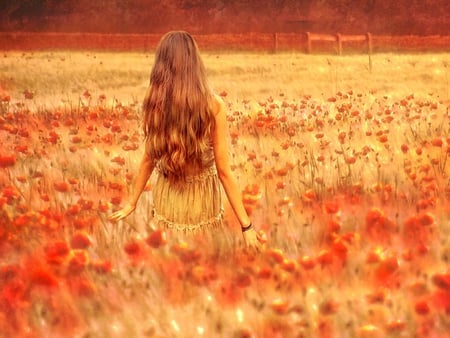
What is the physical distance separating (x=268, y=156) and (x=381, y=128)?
635mm

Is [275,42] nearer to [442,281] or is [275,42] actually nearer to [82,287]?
[442,281]

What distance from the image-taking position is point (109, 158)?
133 inches

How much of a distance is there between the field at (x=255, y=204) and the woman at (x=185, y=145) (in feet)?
0.43

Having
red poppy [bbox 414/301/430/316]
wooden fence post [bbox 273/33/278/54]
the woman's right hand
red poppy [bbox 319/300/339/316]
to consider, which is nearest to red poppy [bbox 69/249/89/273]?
the woman's right hand

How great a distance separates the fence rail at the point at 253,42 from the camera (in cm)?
364

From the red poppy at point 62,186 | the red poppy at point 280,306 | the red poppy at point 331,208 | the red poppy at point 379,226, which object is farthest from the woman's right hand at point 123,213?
the red poppy at point 379,226

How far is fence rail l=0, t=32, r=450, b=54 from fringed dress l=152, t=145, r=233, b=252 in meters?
1.17

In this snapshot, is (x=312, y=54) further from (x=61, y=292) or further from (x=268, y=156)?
(x=61, y=292)

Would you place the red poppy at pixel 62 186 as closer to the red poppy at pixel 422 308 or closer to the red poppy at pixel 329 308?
the red poppy at pixel 329 308

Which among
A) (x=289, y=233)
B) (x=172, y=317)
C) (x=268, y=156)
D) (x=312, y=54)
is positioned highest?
(x=312, y=54)

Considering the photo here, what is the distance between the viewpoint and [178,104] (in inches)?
95.7

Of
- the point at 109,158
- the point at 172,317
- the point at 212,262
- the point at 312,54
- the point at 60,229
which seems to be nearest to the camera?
the point at 172,317

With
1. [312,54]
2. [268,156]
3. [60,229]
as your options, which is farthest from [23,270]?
[312,54]

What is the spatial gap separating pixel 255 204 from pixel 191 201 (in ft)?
1.54
